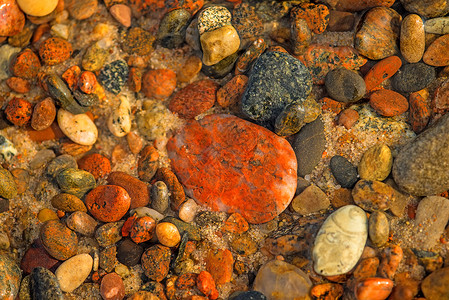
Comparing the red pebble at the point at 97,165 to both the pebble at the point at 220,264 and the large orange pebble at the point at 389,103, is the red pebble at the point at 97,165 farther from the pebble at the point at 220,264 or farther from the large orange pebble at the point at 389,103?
the large orange pebble at the point at 389,103

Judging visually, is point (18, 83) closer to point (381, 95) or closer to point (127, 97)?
point (127, 97)

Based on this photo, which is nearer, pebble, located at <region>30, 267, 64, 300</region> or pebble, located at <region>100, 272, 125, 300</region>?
pebble, located at <region>30, 267, 64, 300</region>

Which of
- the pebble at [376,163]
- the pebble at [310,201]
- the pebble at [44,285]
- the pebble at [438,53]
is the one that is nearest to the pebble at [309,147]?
the pebble at [310,201]

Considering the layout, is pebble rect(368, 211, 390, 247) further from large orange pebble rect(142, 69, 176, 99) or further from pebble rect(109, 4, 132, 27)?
pebble rect(109, 4, 132, 27)

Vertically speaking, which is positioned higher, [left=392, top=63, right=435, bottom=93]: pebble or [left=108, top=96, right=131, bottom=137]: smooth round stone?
[left=392, top=63, right=435, bottom=93]: pebble

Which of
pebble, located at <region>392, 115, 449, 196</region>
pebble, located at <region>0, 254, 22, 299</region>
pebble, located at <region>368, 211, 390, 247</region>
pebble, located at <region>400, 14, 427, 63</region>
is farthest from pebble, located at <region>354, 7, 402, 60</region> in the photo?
pebble, located at <region>0, 254, 22, 299</region>

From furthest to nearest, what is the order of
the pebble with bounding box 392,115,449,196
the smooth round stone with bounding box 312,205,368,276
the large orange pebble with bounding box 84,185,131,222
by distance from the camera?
the large orange pebble with bounding box 84,185,131,222
the pebble with bounding box 392,115,449,196
the smooth round stone with bounding box 312,205,368,276

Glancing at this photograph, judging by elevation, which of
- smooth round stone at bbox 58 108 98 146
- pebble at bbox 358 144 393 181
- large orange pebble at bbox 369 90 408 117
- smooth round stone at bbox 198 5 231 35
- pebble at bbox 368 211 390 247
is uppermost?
smooth round stone at bbox 198 5 231 35

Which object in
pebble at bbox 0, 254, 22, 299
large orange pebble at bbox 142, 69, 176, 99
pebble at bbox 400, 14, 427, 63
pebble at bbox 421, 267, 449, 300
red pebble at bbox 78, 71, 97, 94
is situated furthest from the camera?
large orange pebble at bbox 142, 69, 176, 99
